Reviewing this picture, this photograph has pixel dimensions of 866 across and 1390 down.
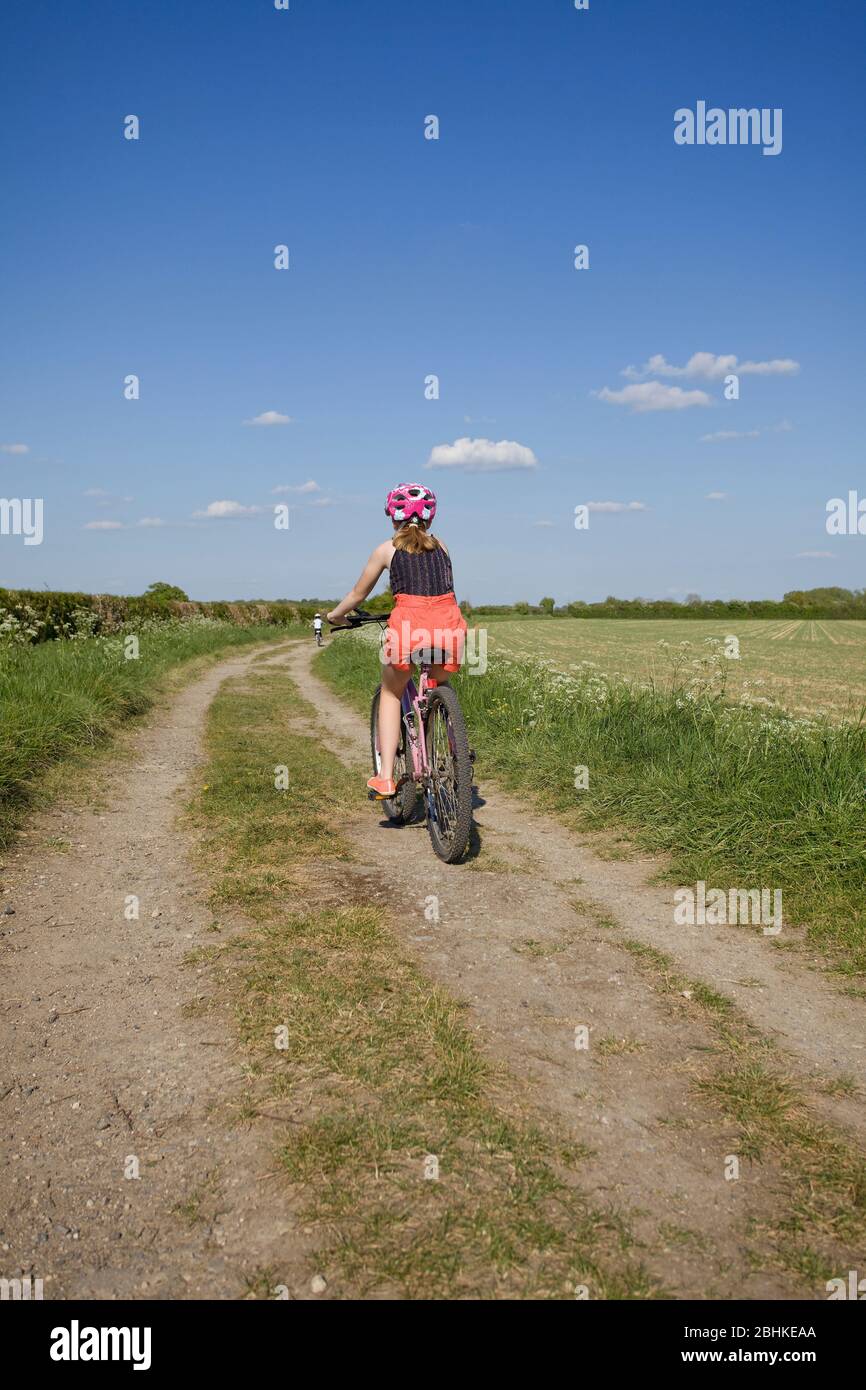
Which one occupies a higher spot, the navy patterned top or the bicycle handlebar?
the navy patterned top

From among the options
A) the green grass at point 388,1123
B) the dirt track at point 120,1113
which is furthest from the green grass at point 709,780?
the dirt track at point 120,1113

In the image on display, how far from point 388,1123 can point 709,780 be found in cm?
438

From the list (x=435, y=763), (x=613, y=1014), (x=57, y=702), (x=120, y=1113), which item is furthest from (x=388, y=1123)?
(x=57, y=702)

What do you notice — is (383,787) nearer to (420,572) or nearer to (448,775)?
(448,775)

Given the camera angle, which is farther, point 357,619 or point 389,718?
point 357,619

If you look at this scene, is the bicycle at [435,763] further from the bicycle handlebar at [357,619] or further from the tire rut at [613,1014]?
the tire rut at [613,1014]

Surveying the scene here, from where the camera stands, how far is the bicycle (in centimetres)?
544

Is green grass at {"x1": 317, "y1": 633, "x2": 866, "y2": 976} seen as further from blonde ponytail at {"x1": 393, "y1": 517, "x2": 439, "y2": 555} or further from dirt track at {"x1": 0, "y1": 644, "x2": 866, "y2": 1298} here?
blonde ponytail at {"x1": 393, "y1": 517, "x2": 439, "y2": 555}

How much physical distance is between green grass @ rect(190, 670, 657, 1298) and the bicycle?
0.95m

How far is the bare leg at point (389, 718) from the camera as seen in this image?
242 inches

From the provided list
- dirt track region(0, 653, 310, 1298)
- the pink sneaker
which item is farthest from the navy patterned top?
dirt track region(0, 653, 310, 1298)

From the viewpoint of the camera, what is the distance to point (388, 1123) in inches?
104

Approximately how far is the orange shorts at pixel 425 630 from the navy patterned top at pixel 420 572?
5cm
